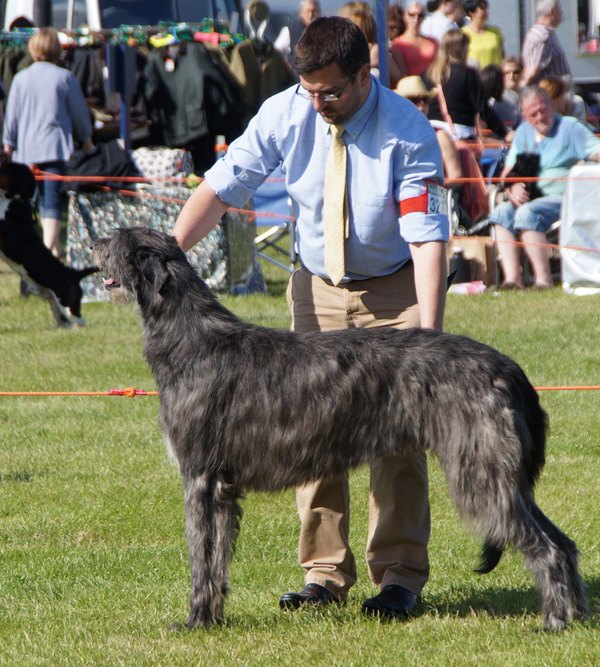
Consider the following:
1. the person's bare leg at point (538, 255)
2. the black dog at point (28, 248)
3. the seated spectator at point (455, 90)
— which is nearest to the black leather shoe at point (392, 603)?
the black dog at point (28, 248)

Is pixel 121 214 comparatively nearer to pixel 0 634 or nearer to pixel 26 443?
pixel 26 443

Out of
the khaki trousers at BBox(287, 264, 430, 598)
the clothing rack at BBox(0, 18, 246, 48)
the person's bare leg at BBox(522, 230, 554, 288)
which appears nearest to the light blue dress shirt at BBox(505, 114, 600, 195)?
the person's bare leg at BBox(522, 230, 554, 288)

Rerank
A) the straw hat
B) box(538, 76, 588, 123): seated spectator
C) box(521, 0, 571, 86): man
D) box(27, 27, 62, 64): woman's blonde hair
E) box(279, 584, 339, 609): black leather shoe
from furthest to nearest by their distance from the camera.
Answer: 1. box(521, 0, 571, 86): man
2. box(538, 76, 588, 123): seated spectator
3. box(27, 27, 62, 64): woman's blonde hair
4. the straw hat
5. box(279, 584, 339, 609): black leather shoe

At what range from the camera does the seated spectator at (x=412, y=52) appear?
12.8 m

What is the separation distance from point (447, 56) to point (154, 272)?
903cm

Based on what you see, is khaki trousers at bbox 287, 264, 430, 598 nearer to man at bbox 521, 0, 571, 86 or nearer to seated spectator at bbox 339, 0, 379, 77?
seated spectator at bbox 339, 0, 379, 77

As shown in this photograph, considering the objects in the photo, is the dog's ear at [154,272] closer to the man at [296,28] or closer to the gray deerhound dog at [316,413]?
the gray deerhound dog at [316,413]

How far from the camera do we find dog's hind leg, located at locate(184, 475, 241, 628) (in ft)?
11.9

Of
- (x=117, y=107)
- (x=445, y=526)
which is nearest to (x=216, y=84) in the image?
(x=117, y=107)

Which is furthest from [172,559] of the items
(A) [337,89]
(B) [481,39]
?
(B) [481,39]

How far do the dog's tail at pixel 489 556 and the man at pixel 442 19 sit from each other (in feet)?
38.2

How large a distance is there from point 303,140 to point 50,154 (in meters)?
7.70

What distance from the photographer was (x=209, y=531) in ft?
12.0

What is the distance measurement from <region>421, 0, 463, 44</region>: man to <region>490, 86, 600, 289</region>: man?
394 centimetres
